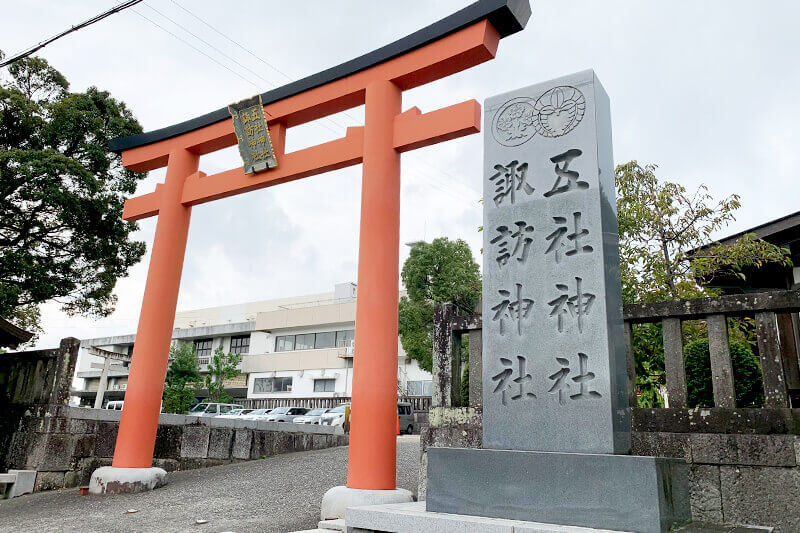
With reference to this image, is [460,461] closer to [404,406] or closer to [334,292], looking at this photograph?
[404,406]

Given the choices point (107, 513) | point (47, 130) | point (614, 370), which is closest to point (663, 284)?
point (614, 370)

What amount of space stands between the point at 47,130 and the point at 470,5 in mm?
9302

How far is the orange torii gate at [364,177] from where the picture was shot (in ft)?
18.7

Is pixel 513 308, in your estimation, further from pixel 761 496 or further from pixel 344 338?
pixel 344 338

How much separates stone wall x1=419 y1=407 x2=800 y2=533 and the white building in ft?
80.1

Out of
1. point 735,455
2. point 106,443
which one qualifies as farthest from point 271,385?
point 735,455

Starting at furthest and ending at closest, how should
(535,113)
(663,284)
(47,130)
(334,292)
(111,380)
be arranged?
(111,380), (334,292), (47,130), (663,284), (535,113)

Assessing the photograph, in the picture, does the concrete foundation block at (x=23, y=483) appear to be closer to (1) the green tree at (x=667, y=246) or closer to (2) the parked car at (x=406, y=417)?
(1) the green tree at (x=667, y=246)

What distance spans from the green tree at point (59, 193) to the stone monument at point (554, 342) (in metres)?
9.60

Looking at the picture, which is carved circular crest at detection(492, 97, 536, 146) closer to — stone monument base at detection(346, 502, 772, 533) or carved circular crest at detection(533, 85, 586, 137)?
carved circular crest at detection(533, 85, 586, 137)

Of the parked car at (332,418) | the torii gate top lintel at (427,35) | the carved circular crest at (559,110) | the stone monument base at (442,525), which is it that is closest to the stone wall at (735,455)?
the stone monument base at (442,525)

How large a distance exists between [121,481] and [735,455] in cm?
683

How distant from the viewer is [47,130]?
1113cm

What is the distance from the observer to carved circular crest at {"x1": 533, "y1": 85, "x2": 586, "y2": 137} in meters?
3.82
